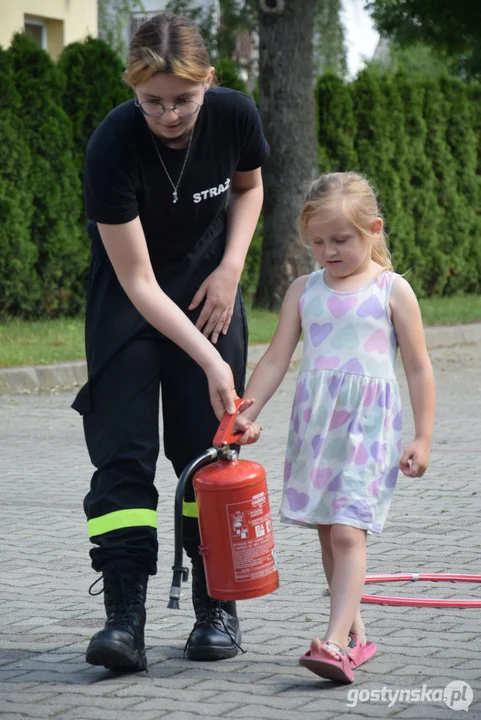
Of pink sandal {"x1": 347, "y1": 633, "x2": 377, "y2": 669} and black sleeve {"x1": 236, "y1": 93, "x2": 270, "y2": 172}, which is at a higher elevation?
black sleeve {"x1": 236, "y1": 93, "x2": 270, "y2": 172}

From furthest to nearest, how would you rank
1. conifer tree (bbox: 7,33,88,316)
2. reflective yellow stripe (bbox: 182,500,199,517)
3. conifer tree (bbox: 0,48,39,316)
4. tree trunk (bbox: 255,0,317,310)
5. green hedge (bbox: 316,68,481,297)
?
green hedge (bbox: 316,68,481,297)
tree trunk (bbox: 255,0,317,310)
conifer tree (bbox: 7,33,88,316)
conifer tree (bbox: 0,48,39,316)
reflective yellow stripe (bbox: 182,500,199,517)

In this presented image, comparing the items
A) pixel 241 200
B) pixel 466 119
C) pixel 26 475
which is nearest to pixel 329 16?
pixel 466 119

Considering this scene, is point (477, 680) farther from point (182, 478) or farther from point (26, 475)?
point (26, 475)

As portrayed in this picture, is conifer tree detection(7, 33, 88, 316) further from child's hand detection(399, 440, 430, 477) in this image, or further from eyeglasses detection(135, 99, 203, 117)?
child's hand detection(399, 440, 430, 477)

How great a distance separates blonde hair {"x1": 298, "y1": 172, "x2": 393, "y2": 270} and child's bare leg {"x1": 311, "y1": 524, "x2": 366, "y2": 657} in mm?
795

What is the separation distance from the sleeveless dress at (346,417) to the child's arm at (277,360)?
2.6 inches

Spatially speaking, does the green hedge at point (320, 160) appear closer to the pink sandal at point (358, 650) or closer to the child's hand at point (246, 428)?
the child's hand at point (246, 428)

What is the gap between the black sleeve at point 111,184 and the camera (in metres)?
3.71

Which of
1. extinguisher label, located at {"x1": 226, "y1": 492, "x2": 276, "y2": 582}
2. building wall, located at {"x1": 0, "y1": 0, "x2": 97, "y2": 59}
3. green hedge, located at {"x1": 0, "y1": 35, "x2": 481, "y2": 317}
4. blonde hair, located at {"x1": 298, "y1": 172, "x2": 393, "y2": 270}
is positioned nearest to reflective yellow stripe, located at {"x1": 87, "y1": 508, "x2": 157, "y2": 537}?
extinguisher label, located at {"x1": 226, "y1": 492, "x2": 276, "y2": 582}

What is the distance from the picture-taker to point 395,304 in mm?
3832

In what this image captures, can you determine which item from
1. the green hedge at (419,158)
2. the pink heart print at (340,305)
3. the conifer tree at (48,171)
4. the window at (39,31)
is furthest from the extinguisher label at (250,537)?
the window at (39,31)

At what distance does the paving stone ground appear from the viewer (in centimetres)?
348

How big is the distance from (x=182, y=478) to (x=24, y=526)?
2668 mm

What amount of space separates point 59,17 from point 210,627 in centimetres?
2006
